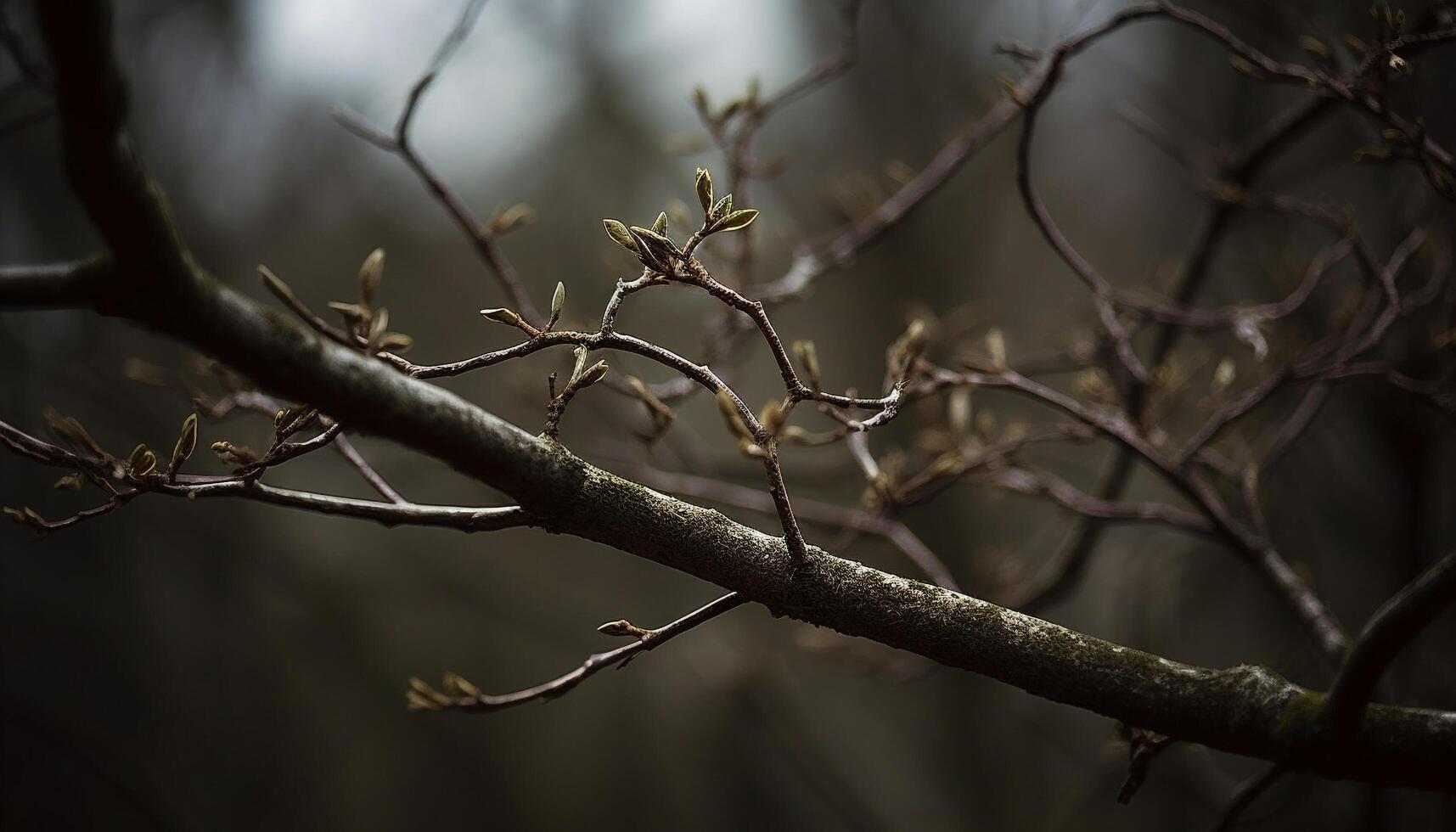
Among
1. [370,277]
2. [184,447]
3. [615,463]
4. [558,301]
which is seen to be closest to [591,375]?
[558,301]

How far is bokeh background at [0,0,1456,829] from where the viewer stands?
5.44ft

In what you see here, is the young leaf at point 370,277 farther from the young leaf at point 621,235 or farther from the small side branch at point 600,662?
the small side branch at point 600,662

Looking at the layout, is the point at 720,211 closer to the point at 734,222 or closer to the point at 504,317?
the point at 734,222

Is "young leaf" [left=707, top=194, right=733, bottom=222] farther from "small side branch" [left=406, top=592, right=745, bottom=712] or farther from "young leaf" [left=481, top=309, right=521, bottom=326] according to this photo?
"small side branch" [left=406, top=592, right=745, bottom=712]

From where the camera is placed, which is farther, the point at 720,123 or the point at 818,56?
the point at 818,56

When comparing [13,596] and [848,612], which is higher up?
[848,612]

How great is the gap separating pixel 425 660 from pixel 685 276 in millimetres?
2149

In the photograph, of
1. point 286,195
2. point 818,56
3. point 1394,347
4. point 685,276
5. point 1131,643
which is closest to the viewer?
point 685,276

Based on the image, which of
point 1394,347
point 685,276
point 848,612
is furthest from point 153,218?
point 1394,347

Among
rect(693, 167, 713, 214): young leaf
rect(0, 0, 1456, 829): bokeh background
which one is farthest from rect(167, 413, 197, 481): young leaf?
rect(0, 0, 1456, 829): bokeh background

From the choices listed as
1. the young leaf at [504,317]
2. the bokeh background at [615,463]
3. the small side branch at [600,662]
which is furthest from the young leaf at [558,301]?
the bokeh background at [615,463]

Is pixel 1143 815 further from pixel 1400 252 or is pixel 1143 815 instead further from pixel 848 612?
pixel 848 612

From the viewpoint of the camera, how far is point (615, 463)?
161 cm

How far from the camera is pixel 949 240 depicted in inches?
104
